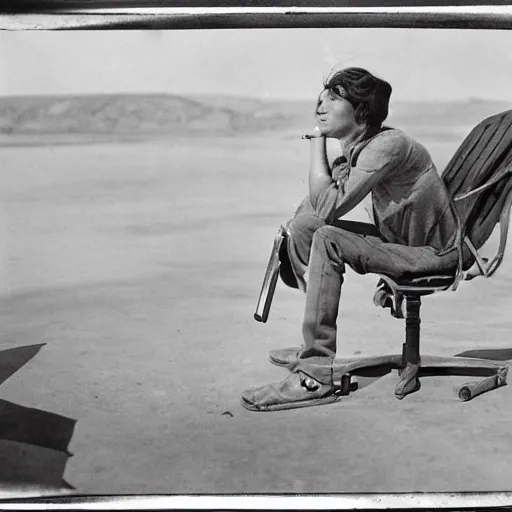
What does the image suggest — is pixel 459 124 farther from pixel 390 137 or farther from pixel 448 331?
pixel 448 331

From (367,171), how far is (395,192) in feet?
0.42

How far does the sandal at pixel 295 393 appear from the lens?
317cm

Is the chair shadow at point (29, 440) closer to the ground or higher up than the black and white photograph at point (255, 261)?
closer to the ground

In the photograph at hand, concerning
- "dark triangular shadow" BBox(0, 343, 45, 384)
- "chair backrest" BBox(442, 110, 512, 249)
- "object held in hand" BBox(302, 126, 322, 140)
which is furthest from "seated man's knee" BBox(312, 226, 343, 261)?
"dark triangular shadow" BBox(0, 343, 45, 384)

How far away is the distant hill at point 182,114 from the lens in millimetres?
3098

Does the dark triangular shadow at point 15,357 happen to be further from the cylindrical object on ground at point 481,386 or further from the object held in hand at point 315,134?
the cylindrical object on ground at point 481,386

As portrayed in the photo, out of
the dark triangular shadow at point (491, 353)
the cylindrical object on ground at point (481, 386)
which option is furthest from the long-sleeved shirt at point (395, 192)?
the cylindrical object on ground at point (481, 386)

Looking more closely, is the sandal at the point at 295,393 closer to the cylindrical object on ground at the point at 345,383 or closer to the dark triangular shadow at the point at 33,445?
the cylindrical object on ground at the point at 345,383

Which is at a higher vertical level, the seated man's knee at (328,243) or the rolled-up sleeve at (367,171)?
the rolled-up sleeve at (367,171)

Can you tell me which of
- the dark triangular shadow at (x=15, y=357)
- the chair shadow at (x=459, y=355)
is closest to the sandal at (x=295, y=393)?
the chair shadow at (x=459, y=355)

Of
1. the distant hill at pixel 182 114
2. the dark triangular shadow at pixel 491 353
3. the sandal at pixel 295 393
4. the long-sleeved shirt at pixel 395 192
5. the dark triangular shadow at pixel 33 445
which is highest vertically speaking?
the distant hill at pixel 182 114

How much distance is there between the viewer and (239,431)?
10.3ft

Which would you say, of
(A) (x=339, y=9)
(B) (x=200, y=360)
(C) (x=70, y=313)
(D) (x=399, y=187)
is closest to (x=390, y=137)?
(D) (x=399, y=187)

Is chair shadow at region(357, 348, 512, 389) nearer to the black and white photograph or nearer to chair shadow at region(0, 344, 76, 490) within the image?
the black and white photograph
